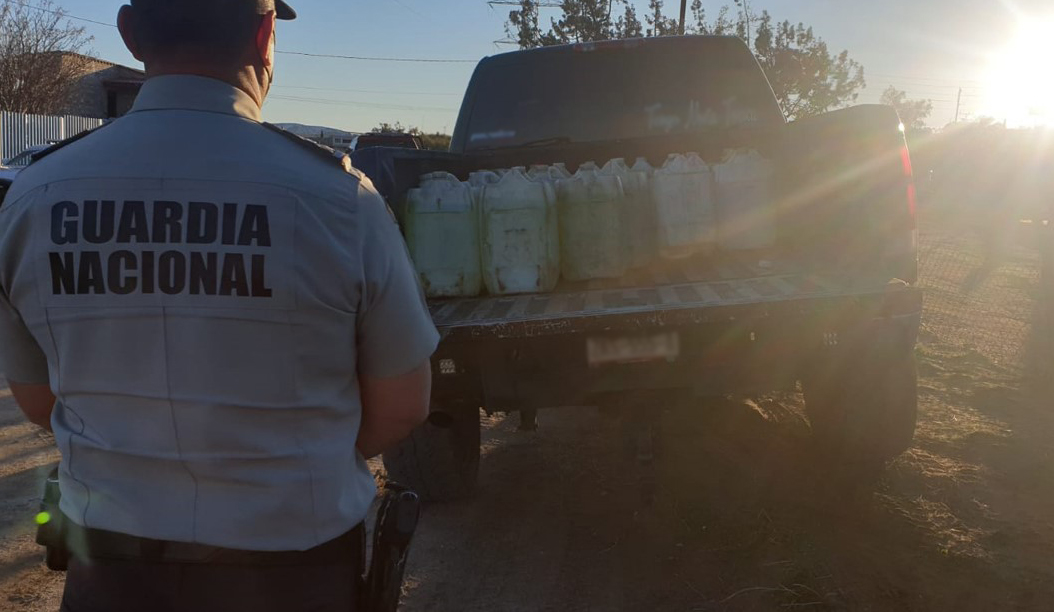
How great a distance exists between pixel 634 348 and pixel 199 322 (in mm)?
2262

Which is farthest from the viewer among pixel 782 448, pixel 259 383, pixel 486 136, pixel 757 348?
pixel 486 136

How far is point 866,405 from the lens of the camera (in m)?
3.83

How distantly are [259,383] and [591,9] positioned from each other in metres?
24.2

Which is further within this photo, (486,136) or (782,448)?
(486,136)

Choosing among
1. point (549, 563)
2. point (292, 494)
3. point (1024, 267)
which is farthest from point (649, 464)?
point (1024, 267)

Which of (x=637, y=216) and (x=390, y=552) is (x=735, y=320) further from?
(x=390, y=552)

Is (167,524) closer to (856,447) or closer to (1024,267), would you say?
(856,447)

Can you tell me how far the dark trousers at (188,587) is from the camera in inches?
60.0

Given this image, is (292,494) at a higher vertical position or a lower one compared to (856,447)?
higher

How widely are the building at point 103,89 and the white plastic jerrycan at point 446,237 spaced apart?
142ft

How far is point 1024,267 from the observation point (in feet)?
51.6

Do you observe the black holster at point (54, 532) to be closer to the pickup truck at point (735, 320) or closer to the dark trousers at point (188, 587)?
the dark trousers at point (188, 587)

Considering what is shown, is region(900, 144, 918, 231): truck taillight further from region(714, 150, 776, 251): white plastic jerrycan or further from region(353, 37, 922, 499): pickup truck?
region(714, 150, 776, 251): white plastic jerrycan

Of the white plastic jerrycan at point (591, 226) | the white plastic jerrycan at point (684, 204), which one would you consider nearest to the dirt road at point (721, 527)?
the white plastic jerrycan at point (591, 226)
